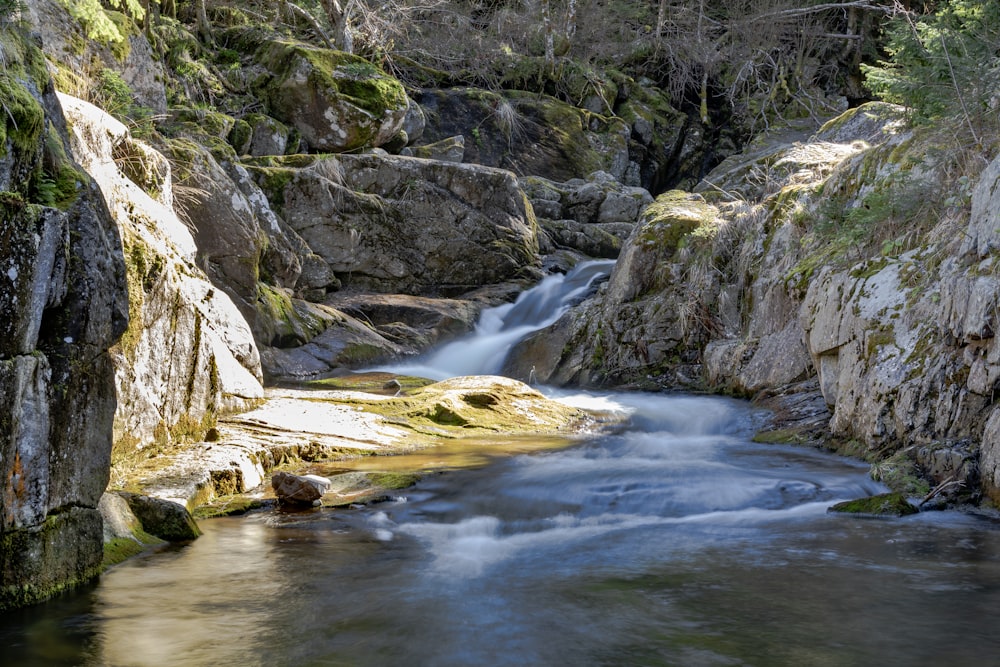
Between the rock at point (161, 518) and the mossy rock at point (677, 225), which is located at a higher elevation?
the mossy rock at point (677, 225)

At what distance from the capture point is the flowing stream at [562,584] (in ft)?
12.4

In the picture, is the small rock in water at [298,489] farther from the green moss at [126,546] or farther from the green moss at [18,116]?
the green moss at [18,116]

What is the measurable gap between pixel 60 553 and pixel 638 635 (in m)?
2.94

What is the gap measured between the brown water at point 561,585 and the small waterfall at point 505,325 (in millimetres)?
7706

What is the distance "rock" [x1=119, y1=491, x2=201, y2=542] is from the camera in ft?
17.4

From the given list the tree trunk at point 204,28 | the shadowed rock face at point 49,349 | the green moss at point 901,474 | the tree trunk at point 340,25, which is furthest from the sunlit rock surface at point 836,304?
the tree trunk at point 204,28

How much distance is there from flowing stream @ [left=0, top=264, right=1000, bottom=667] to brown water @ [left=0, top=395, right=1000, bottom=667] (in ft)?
0.05

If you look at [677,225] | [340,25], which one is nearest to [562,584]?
[677,225]

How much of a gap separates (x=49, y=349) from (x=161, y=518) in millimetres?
1784

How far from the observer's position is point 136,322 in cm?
648

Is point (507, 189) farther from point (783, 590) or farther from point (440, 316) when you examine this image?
point (783, 590)

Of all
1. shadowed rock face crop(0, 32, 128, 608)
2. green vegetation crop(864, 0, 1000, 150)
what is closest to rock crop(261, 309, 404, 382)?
shadowed rock face crop(0, 32, 128, 608)

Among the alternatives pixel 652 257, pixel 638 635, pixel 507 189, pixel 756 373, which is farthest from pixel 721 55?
pixel 638 635

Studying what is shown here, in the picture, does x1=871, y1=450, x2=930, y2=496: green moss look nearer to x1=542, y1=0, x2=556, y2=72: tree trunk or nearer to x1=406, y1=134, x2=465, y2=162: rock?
x1=406, y1=134, x2=465, y2=162: rock
